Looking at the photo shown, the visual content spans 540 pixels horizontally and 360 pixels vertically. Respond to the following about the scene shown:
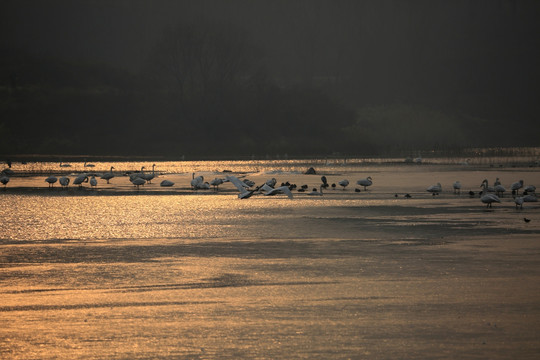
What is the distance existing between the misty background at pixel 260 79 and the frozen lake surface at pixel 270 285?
210ft

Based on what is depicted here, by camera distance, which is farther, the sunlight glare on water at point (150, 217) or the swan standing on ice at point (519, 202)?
the swan standing on ice at point (519, 202)

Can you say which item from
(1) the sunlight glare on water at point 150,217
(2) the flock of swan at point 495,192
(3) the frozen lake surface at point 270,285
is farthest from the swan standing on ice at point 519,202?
(1) the sunlight glare on water at point 150,217

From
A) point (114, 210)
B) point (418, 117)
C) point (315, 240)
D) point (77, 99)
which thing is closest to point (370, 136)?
point (418, 117)

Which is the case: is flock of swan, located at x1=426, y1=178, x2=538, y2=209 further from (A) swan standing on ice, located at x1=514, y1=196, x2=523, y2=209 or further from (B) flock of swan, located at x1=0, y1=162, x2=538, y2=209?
(A) swan standing on ice, located at x1=514, y1=196, x2=523, y2=209

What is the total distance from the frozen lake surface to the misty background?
6391cm

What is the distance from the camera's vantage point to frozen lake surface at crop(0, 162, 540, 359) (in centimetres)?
858

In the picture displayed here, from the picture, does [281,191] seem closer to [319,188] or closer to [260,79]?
[319,188]

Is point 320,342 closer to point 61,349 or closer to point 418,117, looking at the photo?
point 61,349

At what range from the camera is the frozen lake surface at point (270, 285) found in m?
8.58

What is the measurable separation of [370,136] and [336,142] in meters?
10.1

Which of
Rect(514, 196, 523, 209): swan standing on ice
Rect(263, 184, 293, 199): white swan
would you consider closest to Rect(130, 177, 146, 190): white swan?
Rect(263, 184, 293, 199): white swan

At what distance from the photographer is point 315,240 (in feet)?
54.7

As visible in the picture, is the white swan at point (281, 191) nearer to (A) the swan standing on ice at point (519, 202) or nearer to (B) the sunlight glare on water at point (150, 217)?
(B) the sunlight glare on water at point (150, 217)

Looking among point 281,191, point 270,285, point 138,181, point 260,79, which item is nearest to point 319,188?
point 281,191
